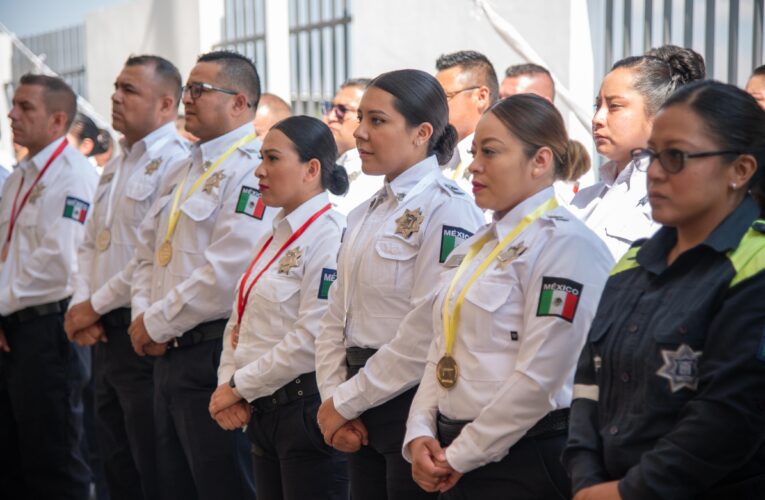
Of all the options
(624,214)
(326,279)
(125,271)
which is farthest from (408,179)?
(125,271)

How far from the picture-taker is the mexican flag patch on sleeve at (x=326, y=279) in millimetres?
3205

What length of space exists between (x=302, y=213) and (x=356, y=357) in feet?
2.12

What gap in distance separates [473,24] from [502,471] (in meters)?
3.64

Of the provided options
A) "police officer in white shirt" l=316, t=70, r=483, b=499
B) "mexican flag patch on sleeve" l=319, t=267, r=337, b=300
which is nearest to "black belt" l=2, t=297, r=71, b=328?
"mexican flag patch on sleeve" l=319, t=267, r=337, b=300

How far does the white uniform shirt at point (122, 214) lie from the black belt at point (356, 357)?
1.45 meters

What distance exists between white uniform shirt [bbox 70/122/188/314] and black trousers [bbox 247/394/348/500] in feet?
3.56

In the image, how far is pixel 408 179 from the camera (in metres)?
2.91

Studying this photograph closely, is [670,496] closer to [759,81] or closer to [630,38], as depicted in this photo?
[759,81]

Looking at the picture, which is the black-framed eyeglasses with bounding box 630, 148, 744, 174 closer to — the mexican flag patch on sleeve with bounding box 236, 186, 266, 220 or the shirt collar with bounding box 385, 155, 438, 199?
the shirt collar with bounding box 385, 155, 438, 199

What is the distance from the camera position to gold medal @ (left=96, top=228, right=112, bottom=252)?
4.25 meters

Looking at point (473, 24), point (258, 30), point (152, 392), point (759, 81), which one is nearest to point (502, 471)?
point (759, 81)

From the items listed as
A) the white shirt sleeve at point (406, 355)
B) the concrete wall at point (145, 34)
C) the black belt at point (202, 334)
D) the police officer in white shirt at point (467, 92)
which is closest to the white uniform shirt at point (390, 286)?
the white shirt sleeve at point (406, 355)

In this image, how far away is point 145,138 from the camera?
14.2ft

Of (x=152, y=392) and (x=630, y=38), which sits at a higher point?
(x=630, y=38)
